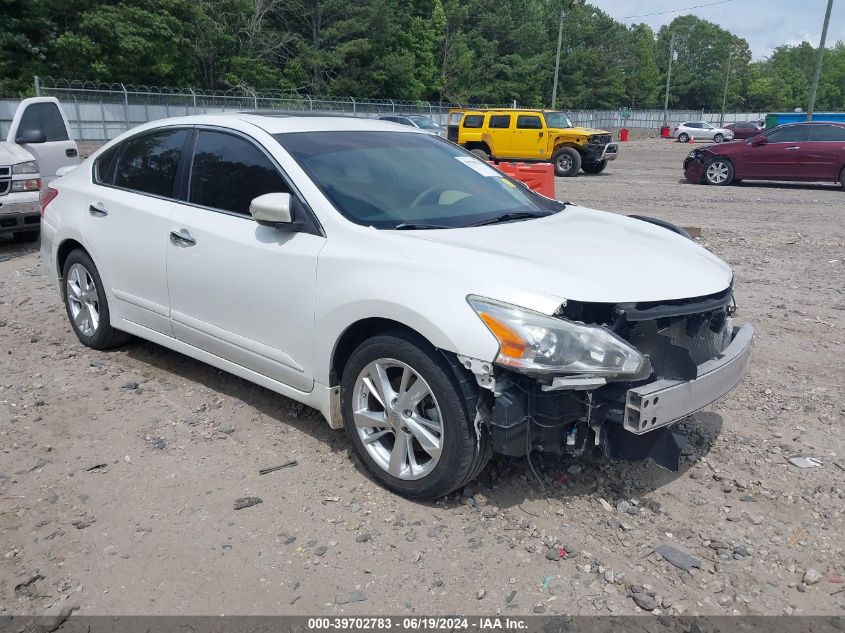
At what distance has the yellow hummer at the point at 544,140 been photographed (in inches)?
891

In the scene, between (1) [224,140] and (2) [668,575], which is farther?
(1) [224,140]

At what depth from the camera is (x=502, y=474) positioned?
3553mm

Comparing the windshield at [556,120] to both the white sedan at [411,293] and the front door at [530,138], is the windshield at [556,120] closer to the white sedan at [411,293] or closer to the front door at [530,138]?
the front door at [530,138]

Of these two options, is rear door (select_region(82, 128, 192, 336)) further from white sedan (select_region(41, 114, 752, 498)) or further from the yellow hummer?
the yellow hummer

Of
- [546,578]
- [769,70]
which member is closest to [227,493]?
[546,578]

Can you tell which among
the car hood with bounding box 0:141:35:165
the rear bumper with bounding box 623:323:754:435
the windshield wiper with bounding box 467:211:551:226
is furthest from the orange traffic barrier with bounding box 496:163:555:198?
the rear bumper with bounding box 623:323:754:435

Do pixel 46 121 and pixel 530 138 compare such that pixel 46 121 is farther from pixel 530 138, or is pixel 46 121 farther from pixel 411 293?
pixel 530 138

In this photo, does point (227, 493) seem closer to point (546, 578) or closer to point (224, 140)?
point (546, 578)

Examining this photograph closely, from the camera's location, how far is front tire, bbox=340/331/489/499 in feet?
9.90

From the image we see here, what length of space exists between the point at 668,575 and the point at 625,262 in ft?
4.40

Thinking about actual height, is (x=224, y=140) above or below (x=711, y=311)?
above

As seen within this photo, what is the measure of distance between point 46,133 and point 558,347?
9685mm

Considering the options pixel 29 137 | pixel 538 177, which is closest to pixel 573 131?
pixel 538 177

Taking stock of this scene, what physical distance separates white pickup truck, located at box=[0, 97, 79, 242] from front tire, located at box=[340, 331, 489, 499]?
6.59 metres
